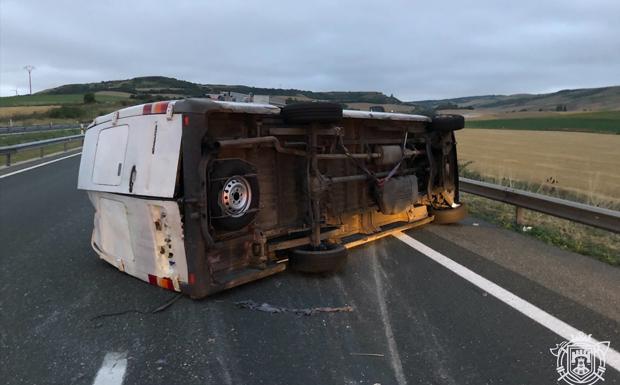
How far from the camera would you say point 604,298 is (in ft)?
13.3

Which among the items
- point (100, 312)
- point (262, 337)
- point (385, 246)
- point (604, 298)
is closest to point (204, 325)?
point (262, 337)

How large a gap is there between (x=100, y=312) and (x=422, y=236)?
12.8 feet

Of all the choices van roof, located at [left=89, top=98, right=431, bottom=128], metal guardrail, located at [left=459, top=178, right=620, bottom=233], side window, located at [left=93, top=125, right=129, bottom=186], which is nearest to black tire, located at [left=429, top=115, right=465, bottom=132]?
metal guardrail, located at [left=459, top=178, right=620, bottom=233]

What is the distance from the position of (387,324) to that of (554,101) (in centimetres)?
12384

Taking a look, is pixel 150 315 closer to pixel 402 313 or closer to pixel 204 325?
pixel 204 325

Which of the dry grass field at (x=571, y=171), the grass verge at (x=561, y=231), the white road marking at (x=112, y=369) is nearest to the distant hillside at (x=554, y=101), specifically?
the dry grass field at (x=571, y=171)

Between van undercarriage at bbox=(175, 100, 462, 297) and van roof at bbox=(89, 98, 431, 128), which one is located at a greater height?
van roof at bbox=(89, 98, 431, 128)

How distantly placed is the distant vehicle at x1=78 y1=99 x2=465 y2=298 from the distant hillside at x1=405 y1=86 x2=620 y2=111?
91.0 metres

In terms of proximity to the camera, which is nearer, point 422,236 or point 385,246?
point 385,246

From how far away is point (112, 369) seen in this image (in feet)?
9.53

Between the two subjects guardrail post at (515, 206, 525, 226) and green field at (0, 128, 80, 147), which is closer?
guardrail post at (515, 206, 525, 226)

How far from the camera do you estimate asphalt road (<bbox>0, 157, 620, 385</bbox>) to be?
2895 millimetres

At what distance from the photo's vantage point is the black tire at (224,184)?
3883mm

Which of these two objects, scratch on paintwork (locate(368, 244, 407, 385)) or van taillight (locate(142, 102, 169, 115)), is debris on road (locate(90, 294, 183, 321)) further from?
scratch on paintwork (locate(368, 244, 407, 385))
